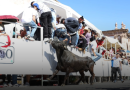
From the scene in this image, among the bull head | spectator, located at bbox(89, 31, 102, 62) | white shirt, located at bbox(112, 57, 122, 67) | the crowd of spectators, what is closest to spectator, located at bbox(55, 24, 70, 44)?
the crowd of spectators

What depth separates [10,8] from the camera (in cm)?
1268

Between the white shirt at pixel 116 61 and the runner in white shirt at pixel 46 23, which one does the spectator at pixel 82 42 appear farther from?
the white shirt at pixel 116 61

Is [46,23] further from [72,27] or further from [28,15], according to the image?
[72,27]

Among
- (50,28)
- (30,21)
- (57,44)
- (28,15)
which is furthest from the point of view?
(50,28)

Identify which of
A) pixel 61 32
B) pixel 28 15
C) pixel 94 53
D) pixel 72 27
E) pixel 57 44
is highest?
pixel 28 15

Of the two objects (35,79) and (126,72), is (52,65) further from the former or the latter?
(126,72)

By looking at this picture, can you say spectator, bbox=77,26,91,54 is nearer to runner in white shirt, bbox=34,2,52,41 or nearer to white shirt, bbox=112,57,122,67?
runner in white shirt, bbox=34,2,52,41

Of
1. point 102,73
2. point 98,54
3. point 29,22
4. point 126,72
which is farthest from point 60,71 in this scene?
point 126,72

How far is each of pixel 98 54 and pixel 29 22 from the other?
5930 millimetres

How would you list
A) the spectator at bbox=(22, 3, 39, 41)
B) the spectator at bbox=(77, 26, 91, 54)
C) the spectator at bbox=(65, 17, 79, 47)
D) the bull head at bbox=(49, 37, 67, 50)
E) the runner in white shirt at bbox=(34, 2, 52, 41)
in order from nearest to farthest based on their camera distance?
the spectator at bbox=(22, 3, 39, 41) < the bull head at bbox=(49, 37, 67, 50) < the runner in white shirt at bbox=(34, 2, 52, 41) < the spectator at bbox=(65, 17, 79, 47) < the spectator at bbox=(77, 26, 91, 54)

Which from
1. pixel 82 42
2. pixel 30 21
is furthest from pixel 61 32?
pixel 82 42

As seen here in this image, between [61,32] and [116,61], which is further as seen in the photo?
[116,61]

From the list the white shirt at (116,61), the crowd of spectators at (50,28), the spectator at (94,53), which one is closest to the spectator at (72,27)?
the crowd of spectators at (50,28)

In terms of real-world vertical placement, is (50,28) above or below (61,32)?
above
